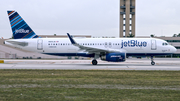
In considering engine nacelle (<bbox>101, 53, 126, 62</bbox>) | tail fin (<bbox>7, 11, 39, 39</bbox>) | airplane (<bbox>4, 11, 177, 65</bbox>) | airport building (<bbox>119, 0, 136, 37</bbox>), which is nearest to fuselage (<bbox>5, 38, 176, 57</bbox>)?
airplane (<bbox>4, 11, 177, 65</bbox>)

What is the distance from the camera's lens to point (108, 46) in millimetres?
33531

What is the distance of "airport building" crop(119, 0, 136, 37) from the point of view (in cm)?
9744

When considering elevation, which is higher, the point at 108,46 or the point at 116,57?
the point at 108,46

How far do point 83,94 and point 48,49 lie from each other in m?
24.0

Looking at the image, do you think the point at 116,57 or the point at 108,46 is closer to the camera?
the point at 116,57

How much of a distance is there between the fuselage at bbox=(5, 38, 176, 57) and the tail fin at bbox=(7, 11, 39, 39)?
1570 mm

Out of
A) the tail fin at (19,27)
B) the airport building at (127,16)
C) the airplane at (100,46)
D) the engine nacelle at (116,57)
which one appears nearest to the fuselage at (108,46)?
the airplane at (100,46)

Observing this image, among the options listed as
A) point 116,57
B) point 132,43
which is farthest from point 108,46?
point 116,57

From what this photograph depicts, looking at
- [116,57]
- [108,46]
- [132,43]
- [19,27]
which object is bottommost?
[116,57]

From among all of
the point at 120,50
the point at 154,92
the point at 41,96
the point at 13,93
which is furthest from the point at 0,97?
the point at 120,50

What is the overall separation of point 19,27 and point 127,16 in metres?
67.6

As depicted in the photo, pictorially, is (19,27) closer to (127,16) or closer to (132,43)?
(132,43)

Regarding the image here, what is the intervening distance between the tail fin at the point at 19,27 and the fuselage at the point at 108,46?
1.57 metres

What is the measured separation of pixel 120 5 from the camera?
99.0m
